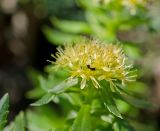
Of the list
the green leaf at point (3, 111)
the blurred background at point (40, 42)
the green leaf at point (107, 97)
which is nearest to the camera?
the green leaf at point (3, 111)

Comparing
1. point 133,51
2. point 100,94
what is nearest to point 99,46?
point 100,94

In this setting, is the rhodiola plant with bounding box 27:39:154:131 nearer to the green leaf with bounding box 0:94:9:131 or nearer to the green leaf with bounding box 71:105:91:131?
the green leaf with bounding box 71:105:91:131

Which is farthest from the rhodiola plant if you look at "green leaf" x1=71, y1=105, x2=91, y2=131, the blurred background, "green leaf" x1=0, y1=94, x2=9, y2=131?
the blurred background

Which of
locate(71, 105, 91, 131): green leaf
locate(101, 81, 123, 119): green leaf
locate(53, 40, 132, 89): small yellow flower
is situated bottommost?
locate(71, 105, 91, 131): green leaf

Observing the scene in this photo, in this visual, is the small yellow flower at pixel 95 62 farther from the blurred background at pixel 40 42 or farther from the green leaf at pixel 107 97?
the blurred background at pixel 40 42

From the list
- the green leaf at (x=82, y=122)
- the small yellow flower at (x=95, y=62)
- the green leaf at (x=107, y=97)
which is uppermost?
the small yellow flower at (x=95, y=62)

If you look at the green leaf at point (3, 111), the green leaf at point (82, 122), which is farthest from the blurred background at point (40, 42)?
the green leaf at point (3, 111)

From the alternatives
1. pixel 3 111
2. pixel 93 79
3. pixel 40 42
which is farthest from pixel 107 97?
pixel 40 42

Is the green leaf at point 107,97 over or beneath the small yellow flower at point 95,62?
beneath
